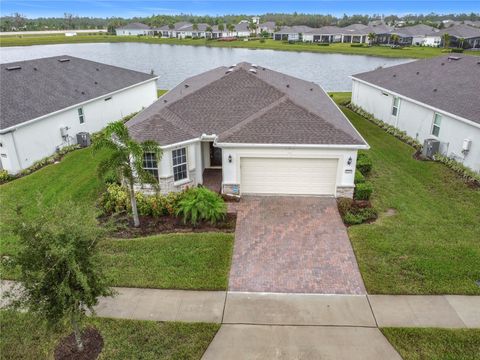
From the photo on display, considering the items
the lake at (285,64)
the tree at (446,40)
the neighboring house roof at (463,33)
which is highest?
the neighboring house roof at (463,33)

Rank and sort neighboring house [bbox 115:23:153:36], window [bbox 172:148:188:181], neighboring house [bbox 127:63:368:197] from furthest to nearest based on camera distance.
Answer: neighboring house [bbox 115:23:153:36]
window [bbox 172:148:188:181]
neighboring house [bbox 127:63:368:197]

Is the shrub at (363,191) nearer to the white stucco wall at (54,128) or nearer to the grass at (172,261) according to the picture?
the grass at (172,261)

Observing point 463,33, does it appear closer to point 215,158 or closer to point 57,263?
point 215,158

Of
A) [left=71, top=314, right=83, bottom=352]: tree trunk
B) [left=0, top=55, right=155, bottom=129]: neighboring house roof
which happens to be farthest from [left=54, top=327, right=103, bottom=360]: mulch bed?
[left=0, top=55, right=155, bottom=129]: neighboring house roof

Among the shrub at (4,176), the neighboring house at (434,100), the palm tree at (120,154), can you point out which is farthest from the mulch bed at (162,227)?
the neighboring house at (434,100)

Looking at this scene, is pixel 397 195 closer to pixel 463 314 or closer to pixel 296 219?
pixel 296 219

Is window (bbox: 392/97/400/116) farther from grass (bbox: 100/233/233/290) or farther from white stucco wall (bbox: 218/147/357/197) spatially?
grass (bbox: 100/233/233/290)
